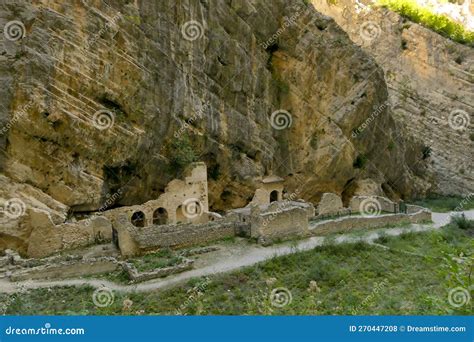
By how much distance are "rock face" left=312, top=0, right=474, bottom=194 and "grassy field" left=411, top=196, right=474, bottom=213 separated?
2.10m

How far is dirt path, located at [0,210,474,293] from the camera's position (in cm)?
1517

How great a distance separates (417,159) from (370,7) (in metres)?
18.0

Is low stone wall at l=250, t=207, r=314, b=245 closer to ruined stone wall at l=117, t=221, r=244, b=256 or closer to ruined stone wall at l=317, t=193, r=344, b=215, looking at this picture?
ruined stone wall at l=117, t=221, r=244, b=256

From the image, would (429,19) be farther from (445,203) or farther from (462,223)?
(462,223)

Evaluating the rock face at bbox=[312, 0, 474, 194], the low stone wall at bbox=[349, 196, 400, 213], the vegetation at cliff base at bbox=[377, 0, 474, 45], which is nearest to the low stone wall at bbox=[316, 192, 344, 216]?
the low stone wall at bbox=[349, 196, 400, 213]

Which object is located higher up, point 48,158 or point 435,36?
point 435,36

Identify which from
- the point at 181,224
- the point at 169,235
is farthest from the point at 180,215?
the point at 169,235

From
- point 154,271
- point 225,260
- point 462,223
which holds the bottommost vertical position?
point 154,271

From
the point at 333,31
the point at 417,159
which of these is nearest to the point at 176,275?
the point at 333,31

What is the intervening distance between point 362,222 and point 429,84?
29.3m

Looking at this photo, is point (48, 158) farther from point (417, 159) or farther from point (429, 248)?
point (417, 159)

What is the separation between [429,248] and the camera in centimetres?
2150

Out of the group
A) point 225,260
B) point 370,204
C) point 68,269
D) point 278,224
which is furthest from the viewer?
point 370,204

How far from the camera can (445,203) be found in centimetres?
4006
